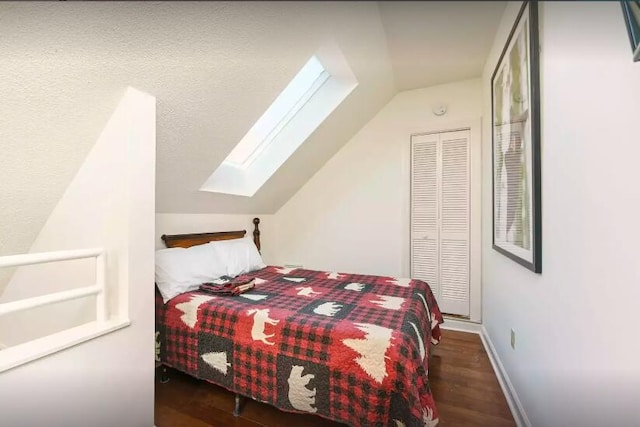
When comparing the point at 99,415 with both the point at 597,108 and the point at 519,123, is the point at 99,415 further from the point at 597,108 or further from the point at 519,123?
the point at 519,123

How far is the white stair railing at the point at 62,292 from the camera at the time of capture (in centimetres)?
107

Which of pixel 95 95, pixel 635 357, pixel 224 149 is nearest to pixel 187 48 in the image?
pixel 95 95

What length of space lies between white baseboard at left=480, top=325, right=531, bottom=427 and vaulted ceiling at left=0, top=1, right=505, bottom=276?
1918 millimetres

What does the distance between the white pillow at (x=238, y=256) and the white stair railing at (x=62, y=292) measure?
109 centimetres

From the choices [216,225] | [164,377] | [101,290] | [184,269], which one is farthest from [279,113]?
[164,377]

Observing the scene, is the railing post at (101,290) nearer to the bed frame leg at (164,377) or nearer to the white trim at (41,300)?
the white trim at (41,300)

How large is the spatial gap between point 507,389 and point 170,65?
8.87ft

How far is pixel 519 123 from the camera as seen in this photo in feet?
5.27

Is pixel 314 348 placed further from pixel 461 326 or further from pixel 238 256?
pixel 461 326

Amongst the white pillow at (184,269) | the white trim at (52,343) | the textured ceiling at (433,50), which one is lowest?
the white trim at (52,343)

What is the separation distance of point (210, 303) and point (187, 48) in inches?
56.0

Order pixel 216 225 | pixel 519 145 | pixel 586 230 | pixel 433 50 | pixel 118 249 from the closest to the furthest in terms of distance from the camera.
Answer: pixel 586 230 < pixel 118 249 < pixel 519 145 < pixel 433 50 < pixel 216 225

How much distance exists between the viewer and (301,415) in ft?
5.54

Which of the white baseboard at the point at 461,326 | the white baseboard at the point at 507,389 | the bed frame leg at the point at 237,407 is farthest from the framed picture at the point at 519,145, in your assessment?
the bed frame leg at the point at 237,407
